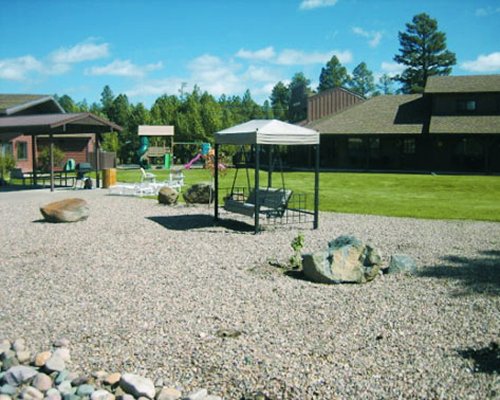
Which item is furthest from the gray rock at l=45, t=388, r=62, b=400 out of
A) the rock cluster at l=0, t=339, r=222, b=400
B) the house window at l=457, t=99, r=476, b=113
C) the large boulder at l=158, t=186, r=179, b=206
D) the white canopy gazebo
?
the house window at l=457, t=99, r=476, b=113

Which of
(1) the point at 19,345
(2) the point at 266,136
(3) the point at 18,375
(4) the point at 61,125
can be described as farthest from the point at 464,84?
(3) the point at 18,375

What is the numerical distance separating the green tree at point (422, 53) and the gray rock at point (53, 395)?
67.4m

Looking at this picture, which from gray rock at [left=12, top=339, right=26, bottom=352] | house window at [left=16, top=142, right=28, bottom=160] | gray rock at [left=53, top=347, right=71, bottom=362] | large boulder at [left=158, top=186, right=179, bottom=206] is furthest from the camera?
house window at [left=16, top=142, right=28, bottom=160]

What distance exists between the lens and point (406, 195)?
71.5ft

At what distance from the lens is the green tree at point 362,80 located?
129 m

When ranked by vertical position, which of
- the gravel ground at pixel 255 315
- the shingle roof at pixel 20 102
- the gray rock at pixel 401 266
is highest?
the shingle roof at pixel 20 102

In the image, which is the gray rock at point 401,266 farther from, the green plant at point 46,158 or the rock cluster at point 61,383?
the green plant at point 46,158

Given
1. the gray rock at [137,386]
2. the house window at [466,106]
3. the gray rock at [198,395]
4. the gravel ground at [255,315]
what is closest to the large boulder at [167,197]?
the gravel ground at [255,315]

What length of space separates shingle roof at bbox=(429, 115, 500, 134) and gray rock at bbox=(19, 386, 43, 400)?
32.8 m

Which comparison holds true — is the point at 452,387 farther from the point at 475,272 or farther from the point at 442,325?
the point at 475,272

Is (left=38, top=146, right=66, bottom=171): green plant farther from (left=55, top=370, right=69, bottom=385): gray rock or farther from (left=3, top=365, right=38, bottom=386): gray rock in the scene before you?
(left=55, top=370, right=69, bottom=385): gray rock

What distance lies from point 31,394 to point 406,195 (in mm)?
18602

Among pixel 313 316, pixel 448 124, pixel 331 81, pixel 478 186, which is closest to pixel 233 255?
pixel 313 316

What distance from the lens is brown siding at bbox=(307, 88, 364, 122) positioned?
4863 cm
